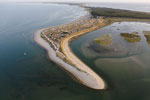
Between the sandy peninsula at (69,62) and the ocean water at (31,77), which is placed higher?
the sandy peninsula at (69,62)

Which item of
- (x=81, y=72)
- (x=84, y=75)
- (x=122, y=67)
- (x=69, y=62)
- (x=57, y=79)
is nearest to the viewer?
(x=57, y=79)

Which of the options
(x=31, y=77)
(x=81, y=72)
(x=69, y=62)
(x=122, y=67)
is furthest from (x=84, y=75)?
(x=31, y=77)

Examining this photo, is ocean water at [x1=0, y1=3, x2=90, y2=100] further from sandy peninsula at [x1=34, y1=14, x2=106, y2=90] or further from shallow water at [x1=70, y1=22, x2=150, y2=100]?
shallow water at [x1=70, y1=22, x2=150, y2=100]

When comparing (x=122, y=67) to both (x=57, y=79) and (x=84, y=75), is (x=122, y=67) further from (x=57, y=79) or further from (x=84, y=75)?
(x=57, y=79)

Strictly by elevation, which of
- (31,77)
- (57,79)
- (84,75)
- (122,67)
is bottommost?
(31,77)

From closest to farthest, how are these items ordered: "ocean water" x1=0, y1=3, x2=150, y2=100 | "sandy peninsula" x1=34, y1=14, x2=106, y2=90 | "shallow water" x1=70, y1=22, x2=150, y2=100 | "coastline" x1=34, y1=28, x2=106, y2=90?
"ocean water" x1=0, y1=3, x2=150, y2=100 < "shallow water" x1=70, y1=22, x2=150, y2=100 < "coastline" x1=34, y1=28, x2=106, y2=90 < "sandy peninsula" x1=34, y1=14, x2=106, y2=90

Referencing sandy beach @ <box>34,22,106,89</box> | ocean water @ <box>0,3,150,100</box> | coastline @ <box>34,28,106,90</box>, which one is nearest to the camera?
ocean water @ <box>0,3,150,100</box>

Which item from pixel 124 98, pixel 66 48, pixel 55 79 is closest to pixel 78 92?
pixel 55 79

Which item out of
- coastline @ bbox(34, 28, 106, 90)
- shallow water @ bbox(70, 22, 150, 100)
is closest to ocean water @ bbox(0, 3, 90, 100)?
coastline @ bbox(34, 28, 106, 90)

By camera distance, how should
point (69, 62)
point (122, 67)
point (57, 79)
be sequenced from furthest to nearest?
1. point (69, 62)
2. point (122, 67)
3. point (57, 79)

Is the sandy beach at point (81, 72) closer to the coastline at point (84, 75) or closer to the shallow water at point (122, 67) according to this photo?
the coastline at point (84, 75)

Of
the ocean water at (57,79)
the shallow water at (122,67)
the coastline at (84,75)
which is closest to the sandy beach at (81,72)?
the coastline at (84,75)
